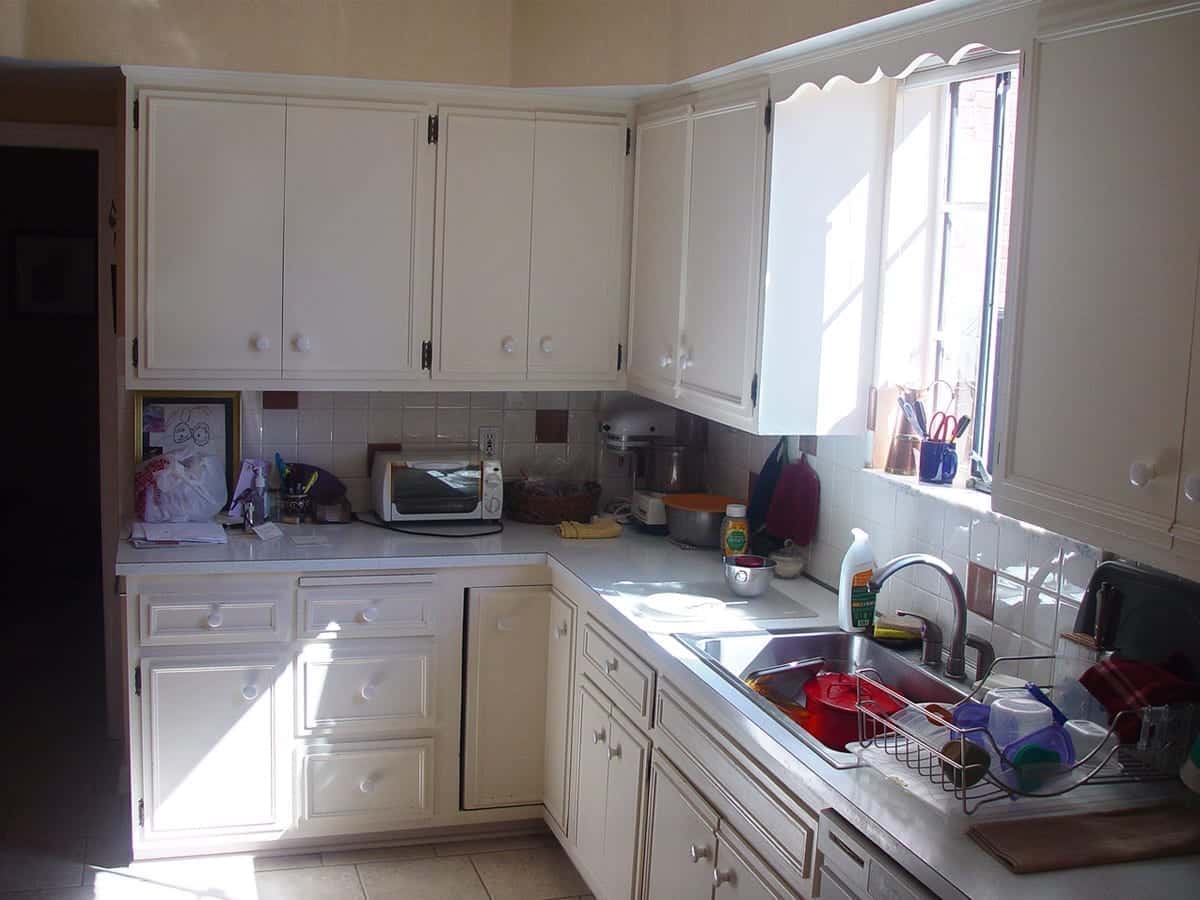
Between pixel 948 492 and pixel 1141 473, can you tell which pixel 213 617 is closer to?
pixel 948 492

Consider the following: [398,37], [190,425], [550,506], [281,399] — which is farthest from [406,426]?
[398,37]

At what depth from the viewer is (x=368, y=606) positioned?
136 inches

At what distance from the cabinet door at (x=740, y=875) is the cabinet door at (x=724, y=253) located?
3.30 feet

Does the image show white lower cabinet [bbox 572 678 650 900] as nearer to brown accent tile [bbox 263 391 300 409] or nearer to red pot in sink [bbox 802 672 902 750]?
red pot in sink [bbox 802 672 902 750]

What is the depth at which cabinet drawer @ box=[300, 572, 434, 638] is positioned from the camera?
3412 mm

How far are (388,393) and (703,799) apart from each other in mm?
1868

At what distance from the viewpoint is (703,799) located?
2.55m

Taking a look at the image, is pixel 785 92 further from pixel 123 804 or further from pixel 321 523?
pixel 123 804

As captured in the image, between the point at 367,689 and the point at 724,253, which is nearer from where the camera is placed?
the point at 724,253

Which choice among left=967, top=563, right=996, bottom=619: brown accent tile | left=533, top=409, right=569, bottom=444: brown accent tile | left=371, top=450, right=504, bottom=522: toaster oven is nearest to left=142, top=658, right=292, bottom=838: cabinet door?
left=371, top=450, right=504, bottom=522: toaster oven

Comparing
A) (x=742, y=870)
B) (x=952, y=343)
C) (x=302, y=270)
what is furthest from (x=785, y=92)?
(x=742, y=870)

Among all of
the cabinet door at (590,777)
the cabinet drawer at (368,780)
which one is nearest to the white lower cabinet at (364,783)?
the cabinet drawer at (368,780)

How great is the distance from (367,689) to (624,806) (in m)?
0.87

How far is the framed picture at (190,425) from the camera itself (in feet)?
12.3
